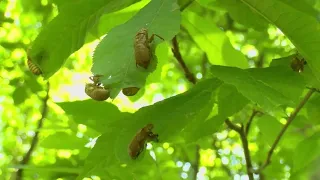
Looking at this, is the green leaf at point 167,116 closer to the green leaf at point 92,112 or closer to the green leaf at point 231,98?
the green leaf at point 231,98

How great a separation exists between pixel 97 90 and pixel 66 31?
0.08 metres

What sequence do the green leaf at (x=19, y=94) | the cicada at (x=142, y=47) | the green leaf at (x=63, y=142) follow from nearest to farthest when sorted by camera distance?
1. the cicada at (x=142, y=47)
2. the green leaf at (x=63, y=142)
3. the green leaf at (x=19, y=94)

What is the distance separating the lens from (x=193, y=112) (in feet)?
1.92

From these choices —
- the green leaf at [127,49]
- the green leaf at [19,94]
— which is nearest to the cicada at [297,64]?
the green leaf at [127,49]

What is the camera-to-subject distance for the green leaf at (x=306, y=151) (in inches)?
29.4

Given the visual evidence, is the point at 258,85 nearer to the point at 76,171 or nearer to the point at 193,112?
the point at 193,112

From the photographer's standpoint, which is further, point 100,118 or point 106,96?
point 100,118

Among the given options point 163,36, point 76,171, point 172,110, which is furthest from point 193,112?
point 76,171

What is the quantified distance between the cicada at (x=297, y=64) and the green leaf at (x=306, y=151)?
0.64 ft

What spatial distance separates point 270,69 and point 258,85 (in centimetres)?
5

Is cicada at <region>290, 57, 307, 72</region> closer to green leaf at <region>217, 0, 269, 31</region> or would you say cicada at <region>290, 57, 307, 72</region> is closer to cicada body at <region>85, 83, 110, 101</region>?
green leaf at <region>217, 0, 269, 31</region>

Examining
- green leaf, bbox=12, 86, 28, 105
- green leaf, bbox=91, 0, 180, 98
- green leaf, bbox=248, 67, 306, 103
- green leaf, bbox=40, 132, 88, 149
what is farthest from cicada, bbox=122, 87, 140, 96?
green leaf, bbox=12, 86, 28, 105

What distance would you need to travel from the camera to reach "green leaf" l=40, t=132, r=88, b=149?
0.96m

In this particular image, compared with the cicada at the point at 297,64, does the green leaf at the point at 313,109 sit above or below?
below
